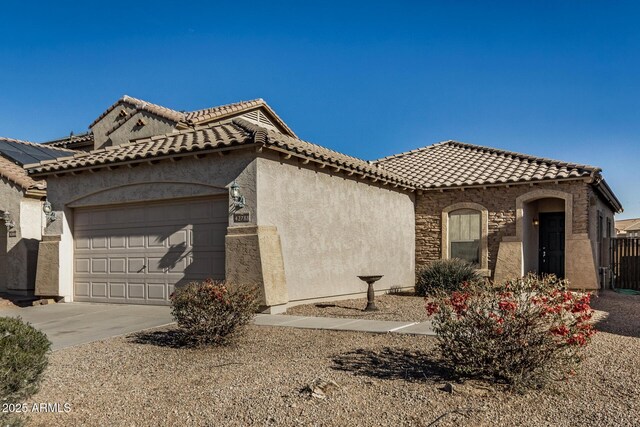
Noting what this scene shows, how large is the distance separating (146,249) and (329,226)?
14.9ft

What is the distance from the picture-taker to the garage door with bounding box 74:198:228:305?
12.7 meters

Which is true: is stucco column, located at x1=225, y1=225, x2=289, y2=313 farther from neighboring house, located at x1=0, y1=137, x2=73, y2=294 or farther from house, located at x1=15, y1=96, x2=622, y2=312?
neighboring house, located at x1=0, y1=137, x2=73, y2=294

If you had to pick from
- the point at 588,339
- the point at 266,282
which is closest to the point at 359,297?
the point at 266,282

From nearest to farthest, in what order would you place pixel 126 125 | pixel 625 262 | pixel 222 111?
pixel 625 262 → pixel 126 125 → pixel 222 111

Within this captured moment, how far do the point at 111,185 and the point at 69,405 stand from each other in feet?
29.9

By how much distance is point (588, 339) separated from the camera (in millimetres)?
6172

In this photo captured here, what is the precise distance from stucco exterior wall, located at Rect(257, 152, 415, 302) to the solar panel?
398 inches

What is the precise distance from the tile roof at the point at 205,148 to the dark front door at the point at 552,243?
575 centimetres

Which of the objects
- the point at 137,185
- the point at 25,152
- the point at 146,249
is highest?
the point at 25,152

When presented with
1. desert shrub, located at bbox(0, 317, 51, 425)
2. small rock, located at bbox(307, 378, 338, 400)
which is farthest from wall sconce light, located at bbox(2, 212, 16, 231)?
small rock, located at bbox(307, 378, 338, 400)

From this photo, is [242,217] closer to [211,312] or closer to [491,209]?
[211,312]

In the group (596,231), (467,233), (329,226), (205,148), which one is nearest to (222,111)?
(329,226)

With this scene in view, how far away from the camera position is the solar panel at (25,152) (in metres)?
18.2

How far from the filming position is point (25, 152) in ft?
63.7
